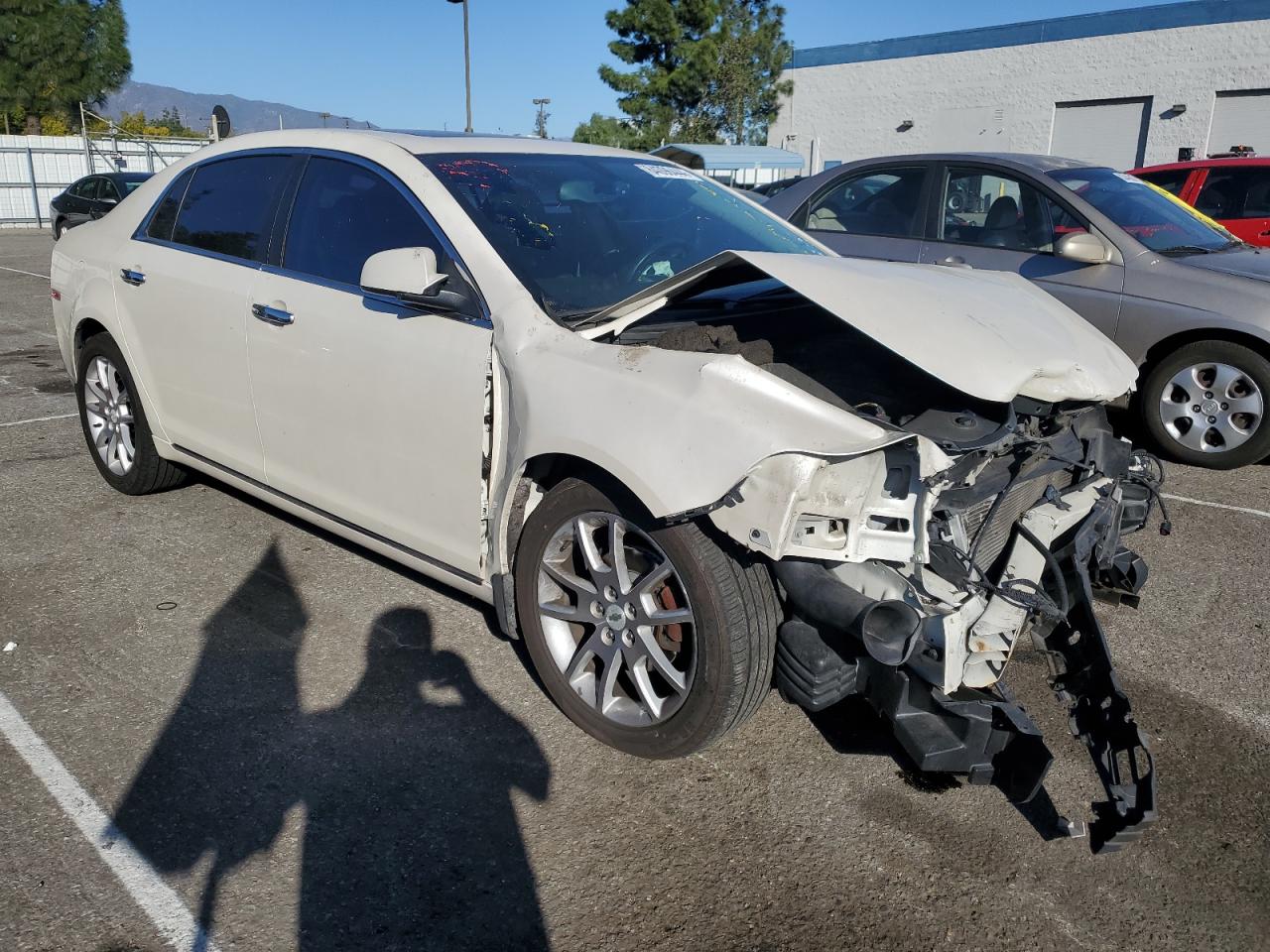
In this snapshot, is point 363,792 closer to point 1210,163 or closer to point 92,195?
point 1210,163

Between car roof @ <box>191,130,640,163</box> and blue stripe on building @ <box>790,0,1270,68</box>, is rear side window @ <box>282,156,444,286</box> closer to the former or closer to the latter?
car roof @ <box>191,130,640,163</box>

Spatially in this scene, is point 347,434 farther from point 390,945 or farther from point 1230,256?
point 1230,256

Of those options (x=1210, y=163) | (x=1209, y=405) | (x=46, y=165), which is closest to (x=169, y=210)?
(x=1209, y=405)

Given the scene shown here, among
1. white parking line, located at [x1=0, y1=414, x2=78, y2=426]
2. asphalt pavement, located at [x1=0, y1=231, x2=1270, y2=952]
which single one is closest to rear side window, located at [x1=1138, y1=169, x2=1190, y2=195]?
asphalt pavement, located at [x1=0, y1=231, x2=1270, y2=952]

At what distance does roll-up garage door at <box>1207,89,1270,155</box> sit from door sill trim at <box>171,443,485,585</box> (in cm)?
2541

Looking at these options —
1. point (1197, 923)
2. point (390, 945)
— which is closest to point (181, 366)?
point (390, 945)

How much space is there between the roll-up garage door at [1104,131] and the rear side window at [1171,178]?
1821 cm

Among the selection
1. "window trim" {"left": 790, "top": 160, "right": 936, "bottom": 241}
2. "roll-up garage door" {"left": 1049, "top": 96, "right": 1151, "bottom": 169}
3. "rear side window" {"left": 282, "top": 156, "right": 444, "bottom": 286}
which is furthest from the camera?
"roll-up garage door" {"left": 1049, "top": 96, "right": 1151, "bottom": 169}

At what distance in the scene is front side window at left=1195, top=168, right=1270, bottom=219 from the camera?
8.75 meters

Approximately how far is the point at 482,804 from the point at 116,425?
3245 mm

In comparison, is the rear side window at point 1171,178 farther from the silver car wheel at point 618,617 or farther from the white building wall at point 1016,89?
the white building wall at point 1016,89

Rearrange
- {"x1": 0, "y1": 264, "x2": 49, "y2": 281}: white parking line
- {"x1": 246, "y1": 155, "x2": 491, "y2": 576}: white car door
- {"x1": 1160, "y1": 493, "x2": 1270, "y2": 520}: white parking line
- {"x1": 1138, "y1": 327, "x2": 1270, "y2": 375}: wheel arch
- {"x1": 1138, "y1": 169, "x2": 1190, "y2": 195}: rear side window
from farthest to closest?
{"x1": 0, "y1": 264, "x2": 49, "y2": 281}: white parking line
{"x1": 1138, "y1": 169, "x2": 1190, "y2": 195}: rear side window
{"x1": 1138, "y1": 327, "x2": 1270, "y2": 375}: wheel arch
{"x1": 1160, "y1": 493, "x2": 1270, "y2": 520}: white parking line
{"x1": 246, "y1": 155, "x2": 491, "y2": 576}: white car door

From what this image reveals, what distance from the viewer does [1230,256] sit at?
6.09 m

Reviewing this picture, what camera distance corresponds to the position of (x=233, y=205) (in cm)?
411
